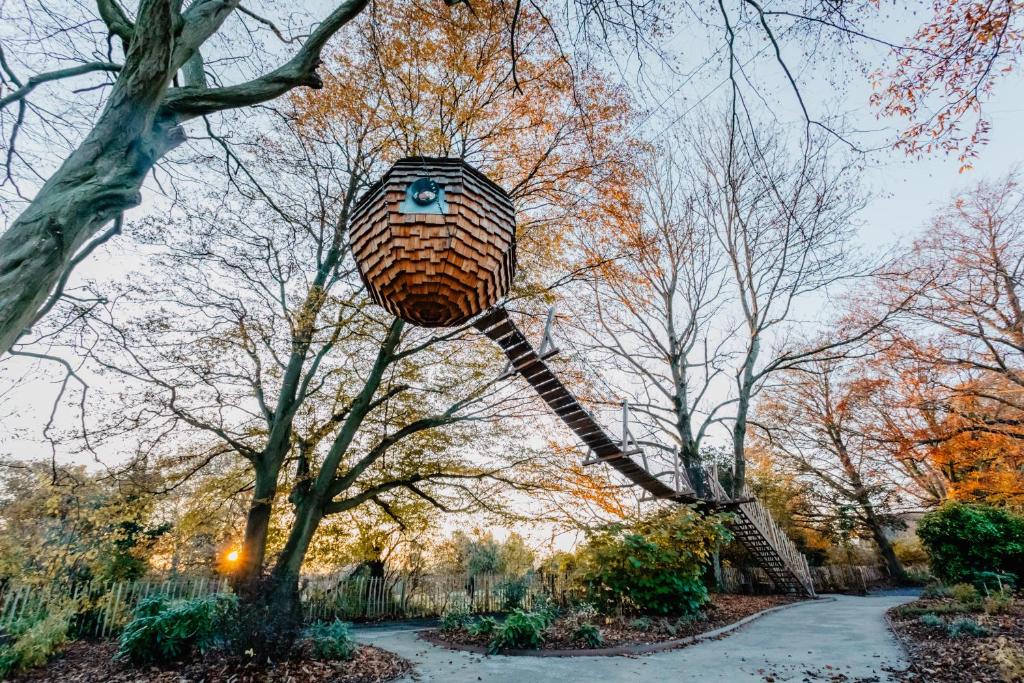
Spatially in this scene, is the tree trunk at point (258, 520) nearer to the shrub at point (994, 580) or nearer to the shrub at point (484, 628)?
the shrub at point (484, 628)

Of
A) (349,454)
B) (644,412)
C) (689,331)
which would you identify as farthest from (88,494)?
(689,331)

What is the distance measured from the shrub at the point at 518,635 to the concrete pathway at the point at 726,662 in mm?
369

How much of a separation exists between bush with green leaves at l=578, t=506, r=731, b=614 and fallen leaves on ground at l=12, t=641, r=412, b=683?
4312 millimetres

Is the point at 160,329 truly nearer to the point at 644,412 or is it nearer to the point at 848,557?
the point at 644,412

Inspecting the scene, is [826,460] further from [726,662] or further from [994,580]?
[726,662]

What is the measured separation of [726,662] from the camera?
5.85 meters

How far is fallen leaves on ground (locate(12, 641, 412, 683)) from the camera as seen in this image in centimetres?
524

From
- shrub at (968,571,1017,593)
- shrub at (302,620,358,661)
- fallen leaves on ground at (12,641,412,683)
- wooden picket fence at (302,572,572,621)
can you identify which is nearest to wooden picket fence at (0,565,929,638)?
wooden picket fence at (302,572,572,621)

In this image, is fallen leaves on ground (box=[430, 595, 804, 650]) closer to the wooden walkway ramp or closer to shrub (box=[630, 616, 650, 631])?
shrub (box=[630, 616, 650, 631])

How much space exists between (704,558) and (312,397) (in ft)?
28.1

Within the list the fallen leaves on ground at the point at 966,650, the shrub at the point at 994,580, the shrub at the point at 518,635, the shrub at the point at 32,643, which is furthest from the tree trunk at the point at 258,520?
the shrub at the point at 994,580

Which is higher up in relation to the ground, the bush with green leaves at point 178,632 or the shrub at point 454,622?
the bush with green leaves at point 178,632

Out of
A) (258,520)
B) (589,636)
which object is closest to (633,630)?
(589,636)

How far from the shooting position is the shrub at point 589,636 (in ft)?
22.7
